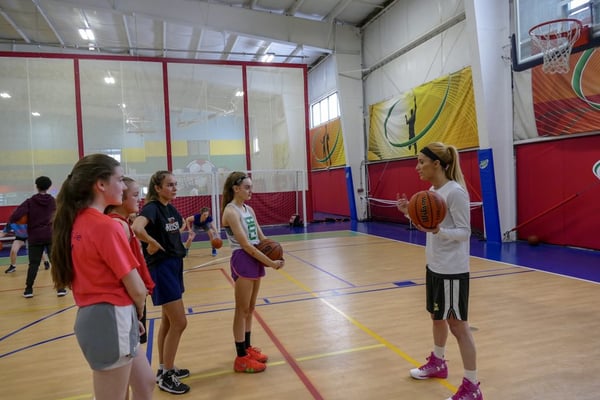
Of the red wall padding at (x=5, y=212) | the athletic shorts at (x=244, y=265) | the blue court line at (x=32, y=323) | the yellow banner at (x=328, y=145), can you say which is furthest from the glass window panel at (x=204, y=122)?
the athletic shorts at (x=244, y=265)

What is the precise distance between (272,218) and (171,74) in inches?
245

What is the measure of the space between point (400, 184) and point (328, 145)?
578 cm

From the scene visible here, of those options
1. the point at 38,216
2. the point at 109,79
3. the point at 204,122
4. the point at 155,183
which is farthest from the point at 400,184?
the point at 155,183

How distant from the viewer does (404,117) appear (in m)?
13.7

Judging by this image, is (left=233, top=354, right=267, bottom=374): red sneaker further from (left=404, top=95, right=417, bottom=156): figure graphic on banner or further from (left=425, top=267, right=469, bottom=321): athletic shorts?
(left=404, top=95, right=417, bottom=156): figure graphic on banner

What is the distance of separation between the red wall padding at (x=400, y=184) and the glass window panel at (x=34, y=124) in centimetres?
1059

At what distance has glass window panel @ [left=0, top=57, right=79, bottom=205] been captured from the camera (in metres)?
13.6

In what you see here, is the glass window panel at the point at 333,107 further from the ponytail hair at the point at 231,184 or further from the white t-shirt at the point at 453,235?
the white t-shirt at the point at 453,235

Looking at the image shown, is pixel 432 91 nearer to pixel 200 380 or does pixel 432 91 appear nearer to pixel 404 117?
pixel 404 117

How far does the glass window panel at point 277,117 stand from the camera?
1562 centimetres

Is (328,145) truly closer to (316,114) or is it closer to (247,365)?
(316,114)

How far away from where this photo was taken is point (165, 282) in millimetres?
3090

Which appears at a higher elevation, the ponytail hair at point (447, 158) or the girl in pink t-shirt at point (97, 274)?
the ponytail hair at point (447, 158)

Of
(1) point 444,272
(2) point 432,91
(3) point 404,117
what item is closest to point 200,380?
(1) point 444,272
